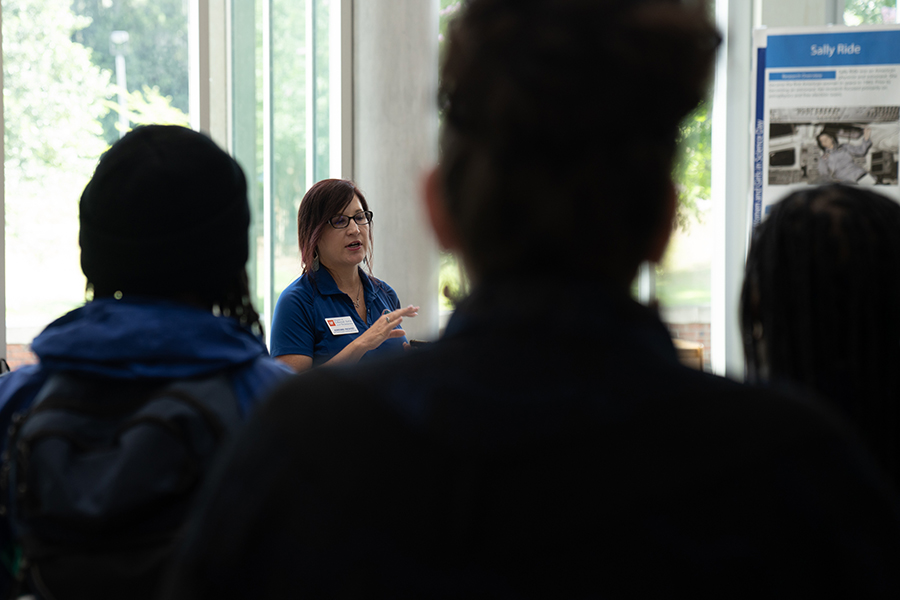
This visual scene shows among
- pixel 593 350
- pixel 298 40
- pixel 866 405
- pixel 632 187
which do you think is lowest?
pixel 866 405

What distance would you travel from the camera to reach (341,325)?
10.6ft

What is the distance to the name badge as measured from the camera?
321 cm

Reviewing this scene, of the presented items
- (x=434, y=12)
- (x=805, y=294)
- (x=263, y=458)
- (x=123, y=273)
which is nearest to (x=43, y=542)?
(x=123, y=273)

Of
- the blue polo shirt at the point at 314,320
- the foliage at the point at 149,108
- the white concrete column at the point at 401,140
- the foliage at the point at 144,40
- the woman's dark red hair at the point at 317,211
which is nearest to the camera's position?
the blue polo shirt at the point at 314,320

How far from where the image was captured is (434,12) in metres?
5.12

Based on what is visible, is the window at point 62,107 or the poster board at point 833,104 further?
the window at point 62,107

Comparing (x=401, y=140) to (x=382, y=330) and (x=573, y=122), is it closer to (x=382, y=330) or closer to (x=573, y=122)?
(x=382, y=330)

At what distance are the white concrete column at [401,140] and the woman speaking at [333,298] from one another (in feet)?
4.74

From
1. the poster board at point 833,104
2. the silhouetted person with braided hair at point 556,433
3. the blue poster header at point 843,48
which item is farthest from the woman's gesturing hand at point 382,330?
the silhouetted person with braided hair at point 556,433

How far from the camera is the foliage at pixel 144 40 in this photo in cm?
430

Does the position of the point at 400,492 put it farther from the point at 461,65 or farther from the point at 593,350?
the point at 461,65

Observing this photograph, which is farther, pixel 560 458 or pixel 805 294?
pixel 805 294

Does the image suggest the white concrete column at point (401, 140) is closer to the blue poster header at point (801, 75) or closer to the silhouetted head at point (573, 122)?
the blue poster header at point (801, 75)

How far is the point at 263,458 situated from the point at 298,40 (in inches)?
205
